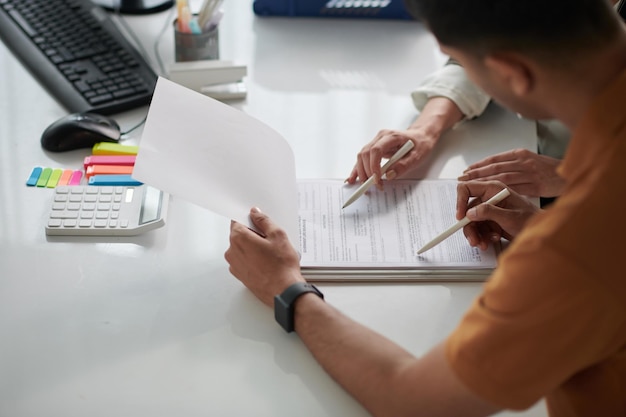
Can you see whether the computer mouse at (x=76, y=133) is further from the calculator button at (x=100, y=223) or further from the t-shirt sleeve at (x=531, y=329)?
the t-shirt sleeve at (x=531, y=329)

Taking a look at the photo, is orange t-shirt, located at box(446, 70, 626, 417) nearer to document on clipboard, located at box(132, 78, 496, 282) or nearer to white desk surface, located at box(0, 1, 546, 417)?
white desk surface, located at box(0, 1, 546, 417)

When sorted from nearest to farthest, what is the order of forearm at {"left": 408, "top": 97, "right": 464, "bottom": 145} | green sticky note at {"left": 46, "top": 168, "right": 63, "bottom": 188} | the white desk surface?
the white desk surface
green sticky note at {"left": 46, "top": 168, "right": 63, "bottom": 188}
forearm at {"left": 408, "top": 97, "right": 464, "bottom": 145}

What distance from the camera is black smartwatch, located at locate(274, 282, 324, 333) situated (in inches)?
40.8

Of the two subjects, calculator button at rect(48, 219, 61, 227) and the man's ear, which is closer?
the man's ear

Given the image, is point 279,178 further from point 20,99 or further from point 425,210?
point 20,99

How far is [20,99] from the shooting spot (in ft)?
4.95

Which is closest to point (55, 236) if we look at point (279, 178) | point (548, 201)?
point (279, 178)

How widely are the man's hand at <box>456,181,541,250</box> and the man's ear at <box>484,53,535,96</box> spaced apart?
15.5 inches

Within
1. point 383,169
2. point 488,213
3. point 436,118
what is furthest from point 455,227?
point 436,118

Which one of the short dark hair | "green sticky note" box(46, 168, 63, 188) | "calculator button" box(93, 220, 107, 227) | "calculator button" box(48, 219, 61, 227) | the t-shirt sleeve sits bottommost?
"green sticky note" box(46, 168, 63, 188)

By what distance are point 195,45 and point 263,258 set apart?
0.63 metres

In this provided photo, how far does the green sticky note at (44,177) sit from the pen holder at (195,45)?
386 millimetres

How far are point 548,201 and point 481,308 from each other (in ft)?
2.27

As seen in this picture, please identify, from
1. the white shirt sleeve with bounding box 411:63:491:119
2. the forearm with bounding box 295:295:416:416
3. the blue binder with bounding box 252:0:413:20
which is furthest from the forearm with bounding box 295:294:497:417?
the blue binder with bounding box 252:0:413:20
